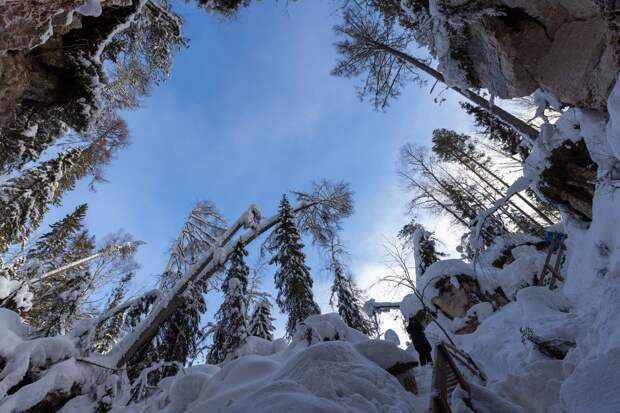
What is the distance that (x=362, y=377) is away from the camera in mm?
5281

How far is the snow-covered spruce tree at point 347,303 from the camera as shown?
19828 millimetres

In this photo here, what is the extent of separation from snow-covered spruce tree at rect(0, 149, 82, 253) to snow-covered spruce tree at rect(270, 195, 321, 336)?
8.99m

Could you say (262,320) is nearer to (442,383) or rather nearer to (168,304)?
(168,304)

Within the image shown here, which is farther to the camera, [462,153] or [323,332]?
[462,153]

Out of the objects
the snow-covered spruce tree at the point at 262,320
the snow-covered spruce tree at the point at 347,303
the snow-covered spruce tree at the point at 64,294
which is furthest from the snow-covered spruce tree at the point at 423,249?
the snow-covered spruce tree at the point at 64,294

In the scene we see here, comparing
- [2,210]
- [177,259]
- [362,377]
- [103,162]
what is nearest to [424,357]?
[362,377]

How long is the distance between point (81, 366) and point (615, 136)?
1219 centimetres

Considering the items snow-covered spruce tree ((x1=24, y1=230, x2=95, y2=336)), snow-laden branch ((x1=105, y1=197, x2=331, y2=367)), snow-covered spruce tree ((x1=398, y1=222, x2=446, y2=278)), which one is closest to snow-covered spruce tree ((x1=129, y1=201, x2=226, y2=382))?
snow-laden branch ((x1=105, y1=197, x2=331, y2=367))

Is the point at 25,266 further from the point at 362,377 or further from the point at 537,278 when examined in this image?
the point at 537,278

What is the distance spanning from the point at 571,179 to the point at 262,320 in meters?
13.8

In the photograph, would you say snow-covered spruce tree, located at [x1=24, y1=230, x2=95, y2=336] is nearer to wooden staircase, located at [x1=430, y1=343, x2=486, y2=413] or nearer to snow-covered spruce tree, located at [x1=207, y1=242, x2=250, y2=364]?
snow-covered spruce tree, located at [x1=207, y1=242, x2=250, y2=364]

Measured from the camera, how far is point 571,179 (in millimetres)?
10062

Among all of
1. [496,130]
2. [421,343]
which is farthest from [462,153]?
[421,343]

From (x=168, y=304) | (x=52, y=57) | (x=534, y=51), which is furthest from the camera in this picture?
(x=168, y=304)
